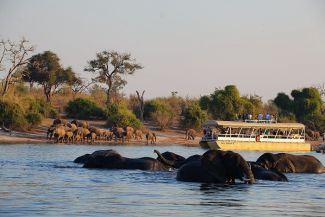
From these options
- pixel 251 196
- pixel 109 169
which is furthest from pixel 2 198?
pixel 109 169

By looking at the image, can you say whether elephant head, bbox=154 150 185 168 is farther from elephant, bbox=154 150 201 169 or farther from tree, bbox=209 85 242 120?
tree, bbox=209 85 242 120

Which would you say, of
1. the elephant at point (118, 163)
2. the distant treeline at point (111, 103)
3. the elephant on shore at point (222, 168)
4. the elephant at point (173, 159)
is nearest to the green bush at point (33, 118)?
the distant treeline at point (111, 103)

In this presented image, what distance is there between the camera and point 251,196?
753 inches

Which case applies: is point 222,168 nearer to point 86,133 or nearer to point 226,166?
point 226,166

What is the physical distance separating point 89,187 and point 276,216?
623 cm

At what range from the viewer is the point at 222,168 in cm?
2170

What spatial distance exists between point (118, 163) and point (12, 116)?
1193 inches

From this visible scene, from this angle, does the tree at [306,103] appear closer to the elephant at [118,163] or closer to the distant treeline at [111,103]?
the distant treeline at [111,103]

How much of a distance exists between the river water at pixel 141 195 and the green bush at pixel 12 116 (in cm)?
3118

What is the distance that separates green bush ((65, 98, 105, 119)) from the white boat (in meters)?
14.2

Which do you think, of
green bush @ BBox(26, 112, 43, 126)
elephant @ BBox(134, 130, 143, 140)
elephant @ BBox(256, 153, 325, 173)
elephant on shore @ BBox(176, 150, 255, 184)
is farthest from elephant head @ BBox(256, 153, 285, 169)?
elephant @ BBox(134, 130, 143, 140)

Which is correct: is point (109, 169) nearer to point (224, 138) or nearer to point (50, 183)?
point (50, 183)

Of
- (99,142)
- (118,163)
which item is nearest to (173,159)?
(118,163)

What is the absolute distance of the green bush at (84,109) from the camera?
228ft
